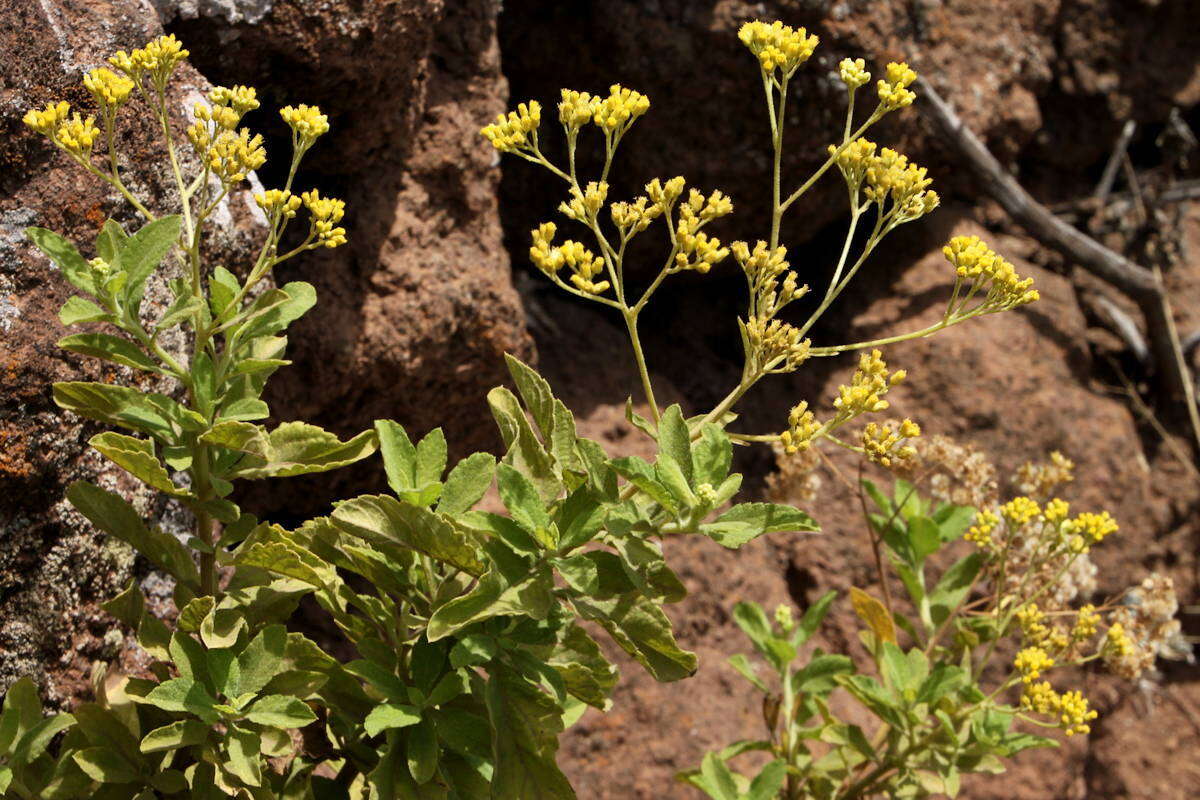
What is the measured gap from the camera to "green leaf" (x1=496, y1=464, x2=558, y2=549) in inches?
76.9

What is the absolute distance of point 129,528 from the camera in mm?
2197

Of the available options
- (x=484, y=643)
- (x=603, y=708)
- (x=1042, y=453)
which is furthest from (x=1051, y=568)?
(x=484, y=643)

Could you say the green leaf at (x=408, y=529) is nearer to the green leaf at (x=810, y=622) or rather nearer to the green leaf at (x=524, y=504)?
the green leaf at (x=524, y=504)

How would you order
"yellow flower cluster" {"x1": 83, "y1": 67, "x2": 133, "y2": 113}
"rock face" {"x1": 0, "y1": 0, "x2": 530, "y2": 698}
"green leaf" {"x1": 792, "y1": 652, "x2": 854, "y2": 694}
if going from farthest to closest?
"green leaf" {"x1": 792, "y1": 652, "x2": 854, "y2": 694}
"rock face" {"x1": 0, "y1": 0, "x2": 530, "y2": 698}
"yellow flower cluster" {"x1": 83, "y1": 67, "x2": 133, "y2": 113}

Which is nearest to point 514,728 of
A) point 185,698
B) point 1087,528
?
point 185,698

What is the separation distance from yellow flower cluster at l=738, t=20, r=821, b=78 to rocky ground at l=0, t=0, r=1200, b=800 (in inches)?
42.5

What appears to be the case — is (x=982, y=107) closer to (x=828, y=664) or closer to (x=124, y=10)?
(x=828, y=664)

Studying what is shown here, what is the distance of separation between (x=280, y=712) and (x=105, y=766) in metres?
0.36

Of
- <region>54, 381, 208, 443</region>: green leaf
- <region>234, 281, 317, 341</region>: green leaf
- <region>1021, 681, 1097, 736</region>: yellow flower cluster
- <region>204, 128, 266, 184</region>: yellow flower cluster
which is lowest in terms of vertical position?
<region>1021, 681, 1097, 736</region>: yellow flower cluster

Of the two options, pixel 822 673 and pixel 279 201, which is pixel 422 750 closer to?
pixel 279 201

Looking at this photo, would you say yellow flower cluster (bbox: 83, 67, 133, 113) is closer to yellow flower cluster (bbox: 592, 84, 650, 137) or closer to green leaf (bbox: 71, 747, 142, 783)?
yellow flower cluster (bbox: 592, 84, 650, 137)

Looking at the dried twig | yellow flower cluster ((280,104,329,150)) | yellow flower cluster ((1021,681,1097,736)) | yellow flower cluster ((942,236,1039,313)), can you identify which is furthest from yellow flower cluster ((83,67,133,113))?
the dried twig

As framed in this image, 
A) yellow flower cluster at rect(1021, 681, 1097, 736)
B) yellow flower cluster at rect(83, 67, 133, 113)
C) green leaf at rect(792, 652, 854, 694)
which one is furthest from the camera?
green leaf at rect(792, 652, 854, 694)

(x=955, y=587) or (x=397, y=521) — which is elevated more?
(x=397, y=521)
